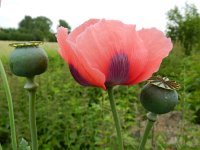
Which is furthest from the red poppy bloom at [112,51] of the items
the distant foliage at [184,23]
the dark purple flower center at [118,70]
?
the distant foliage at [184,23]

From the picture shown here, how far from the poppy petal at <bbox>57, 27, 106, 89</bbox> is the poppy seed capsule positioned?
50mm

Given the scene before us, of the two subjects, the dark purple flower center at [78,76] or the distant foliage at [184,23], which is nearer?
the dark purple flower center at [78,76]

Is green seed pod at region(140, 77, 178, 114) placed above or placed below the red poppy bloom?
below

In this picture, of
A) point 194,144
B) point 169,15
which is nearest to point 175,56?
point 194,144

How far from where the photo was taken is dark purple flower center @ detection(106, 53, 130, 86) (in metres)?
0.48

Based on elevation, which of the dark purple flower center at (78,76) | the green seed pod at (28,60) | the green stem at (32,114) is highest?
the green seed pod at (28,60)

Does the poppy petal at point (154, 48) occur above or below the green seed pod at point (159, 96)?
above

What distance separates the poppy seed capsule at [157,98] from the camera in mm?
483

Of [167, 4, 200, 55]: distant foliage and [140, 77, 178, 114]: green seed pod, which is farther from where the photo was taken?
[167, 4, 200, 55]: distant foliage

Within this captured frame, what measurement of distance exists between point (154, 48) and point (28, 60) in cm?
13

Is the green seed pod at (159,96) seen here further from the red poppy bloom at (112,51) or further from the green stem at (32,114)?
the green stem at (32,114)

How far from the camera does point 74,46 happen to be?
0.47 m

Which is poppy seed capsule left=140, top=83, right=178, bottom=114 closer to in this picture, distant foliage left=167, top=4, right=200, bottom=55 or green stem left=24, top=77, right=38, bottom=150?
green stem left=24, top=77, right=38, bottom=150

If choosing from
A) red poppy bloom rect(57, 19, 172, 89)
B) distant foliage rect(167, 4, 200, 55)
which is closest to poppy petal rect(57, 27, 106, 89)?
red poppy bloom rect(57, 19, 172, 89)
